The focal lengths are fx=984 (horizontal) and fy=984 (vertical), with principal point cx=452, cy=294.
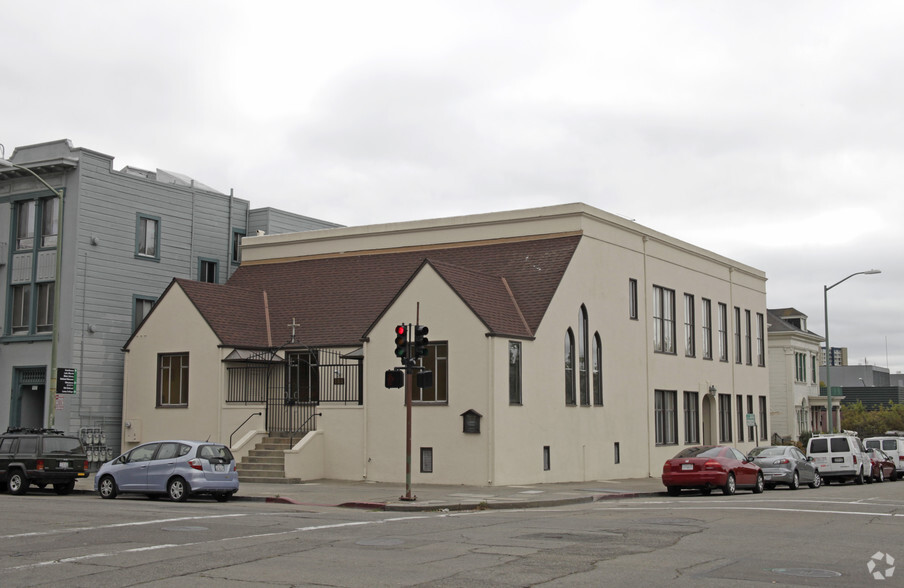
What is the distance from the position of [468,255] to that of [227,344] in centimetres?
868

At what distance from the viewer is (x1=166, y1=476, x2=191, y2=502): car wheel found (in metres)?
22.9

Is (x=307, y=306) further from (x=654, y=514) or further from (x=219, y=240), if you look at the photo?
(x=654, y=514)

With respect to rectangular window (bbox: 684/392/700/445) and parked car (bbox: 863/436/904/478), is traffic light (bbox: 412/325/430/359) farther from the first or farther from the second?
parked car (bbox: 863/436/904/478)

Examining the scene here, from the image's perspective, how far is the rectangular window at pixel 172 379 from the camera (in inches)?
1298

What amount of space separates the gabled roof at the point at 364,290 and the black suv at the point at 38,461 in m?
7.19

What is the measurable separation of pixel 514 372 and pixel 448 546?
48.3 feet

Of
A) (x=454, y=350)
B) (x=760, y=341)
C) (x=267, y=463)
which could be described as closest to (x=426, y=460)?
(x=454, y=350)

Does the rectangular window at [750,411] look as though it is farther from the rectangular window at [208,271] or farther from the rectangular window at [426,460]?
the rectangular window at [208,271]

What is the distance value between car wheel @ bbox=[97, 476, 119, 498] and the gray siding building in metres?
9.39

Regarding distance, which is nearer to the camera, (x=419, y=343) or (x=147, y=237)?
(x=419, y=343)

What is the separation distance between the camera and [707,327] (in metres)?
42.4

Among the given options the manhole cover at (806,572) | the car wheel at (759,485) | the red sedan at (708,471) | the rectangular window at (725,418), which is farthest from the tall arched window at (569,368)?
the manhole cover at (806,572)

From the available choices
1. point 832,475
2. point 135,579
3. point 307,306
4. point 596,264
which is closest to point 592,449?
point 596,264

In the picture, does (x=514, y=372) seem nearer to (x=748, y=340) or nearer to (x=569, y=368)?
(x=569, y=368)
